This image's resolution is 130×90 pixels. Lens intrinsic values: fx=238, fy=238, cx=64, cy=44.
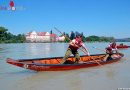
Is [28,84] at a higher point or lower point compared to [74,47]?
lower

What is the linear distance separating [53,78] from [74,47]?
10.2 feet

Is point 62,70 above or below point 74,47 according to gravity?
below

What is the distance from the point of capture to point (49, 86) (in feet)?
37.1

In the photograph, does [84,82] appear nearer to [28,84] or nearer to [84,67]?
[28,84]

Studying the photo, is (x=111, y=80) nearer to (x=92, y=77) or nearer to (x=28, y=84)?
(x=92, y=77)

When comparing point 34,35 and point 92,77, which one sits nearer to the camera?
point 92,77

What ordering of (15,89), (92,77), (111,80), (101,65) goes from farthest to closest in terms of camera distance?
(101,65) → (92,77) → (111,80) → (15,89)

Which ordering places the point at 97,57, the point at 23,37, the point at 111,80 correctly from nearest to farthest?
the point at 111,80 < the point at 97,57 < the point at 23,37

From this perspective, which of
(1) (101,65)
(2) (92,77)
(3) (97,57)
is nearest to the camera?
(2) (92,77)

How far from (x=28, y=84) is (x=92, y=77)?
3945mm

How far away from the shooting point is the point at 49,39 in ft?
613

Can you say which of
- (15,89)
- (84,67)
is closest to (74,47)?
(84,67)

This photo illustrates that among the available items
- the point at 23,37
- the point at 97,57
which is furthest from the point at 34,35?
the point at 97,57

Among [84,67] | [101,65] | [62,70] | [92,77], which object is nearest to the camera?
[92,77]
